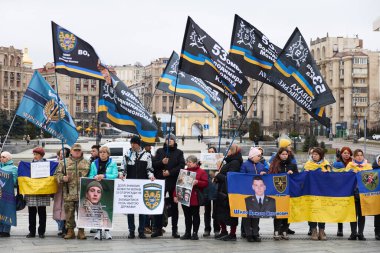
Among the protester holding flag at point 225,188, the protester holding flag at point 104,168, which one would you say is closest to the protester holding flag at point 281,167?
the protester holding flag at point 225,188

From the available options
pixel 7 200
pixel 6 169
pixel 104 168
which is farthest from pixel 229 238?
pixel 6 169

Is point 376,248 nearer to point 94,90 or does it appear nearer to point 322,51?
point 322,51

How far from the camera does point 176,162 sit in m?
10.5

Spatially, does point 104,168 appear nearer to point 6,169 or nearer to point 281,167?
point 6,169

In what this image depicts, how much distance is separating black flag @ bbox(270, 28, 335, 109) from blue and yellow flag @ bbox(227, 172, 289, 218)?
1889 millimetres

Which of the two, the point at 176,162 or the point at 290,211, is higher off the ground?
the point at 176,162

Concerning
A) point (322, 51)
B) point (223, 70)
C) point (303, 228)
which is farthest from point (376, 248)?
point (322, 51)

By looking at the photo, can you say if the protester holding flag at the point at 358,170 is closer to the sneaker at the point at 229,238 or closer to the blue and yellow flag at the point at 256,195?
the blue and yellow flag at the point at 256,195

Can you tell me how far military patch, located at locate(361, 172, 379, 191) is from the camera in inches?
410

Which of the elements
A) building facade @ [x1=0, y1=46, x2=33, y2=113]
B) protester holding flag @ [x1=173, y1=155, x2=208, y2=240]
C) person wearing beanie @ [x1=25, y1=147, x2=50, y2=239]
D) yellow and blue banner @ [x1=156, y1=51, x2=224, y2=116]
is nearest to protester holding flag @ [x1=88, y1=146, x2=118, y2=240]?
person wearing beanie @ [x1=25, y1=147, x2=50, y2=239]

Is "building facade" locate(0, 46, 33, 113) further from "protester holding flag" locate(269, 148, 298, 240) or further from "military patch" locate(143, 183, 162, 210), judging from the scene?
"protester holding flag" locate(269, 148, 298, 240)

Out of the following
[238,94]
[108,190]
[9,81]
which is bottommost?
[108,190]

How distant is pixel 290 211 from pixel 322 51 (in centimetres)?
10064

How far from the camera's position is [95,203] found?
995cm
